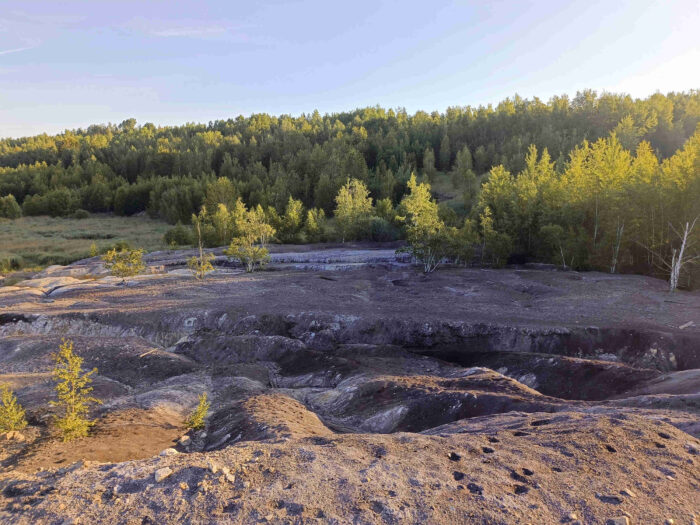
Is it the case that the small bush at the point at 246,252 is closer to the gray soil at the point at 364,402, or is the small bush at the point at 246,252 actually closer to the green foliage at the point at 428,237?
the gray soil at the point at 364,402

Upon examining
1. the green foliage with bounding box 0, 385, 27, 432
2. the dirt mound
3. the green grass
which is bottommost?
the green grass

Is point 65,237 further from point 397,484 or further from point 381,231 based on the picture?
Answer: point 397,484

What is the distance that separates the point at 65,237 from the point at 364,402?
267ft

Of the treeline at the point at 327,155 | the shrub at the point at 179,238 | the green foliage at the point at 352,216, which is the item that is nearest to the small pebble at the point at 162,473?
the green foliage at the point at 352,216

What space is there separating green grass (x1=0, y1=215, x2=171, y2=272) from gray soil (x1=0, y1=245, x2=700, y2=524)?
27.6m

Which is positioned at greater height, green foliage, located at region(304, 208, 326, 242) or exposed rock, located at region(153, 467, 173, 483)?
exposed rock, located at region(153, 467, 173, 483)

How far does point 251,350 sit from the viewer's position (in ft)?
68.8

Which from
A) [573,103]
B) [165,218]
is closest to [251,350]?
[165,218]

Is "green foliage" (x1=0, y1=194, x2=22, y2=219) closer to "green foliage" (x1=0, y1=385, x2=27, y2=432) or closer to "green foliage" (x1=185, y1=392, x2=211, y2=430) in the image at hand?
"green foliage" (x1=0, y1=385, x2=27, y2=432)

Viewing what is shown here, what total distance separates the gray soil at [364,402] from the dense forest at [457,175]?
297 inches

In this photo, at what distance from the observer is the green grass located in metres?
57.3

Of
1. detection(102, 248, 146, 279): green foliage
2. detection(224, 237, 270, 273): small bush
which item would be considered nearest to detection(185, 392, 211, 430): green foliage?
detection(102, 248, 146, 279): green foliage

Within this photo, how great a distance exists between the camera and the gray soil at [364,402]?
6543 millimetres

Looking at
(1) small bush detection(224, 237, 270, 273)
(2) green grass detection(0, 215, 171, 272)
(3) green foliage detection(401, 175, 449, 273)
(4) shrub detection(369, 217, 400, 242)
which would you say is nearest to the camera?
(3) green foliage detection(401, 175, 449, 273)
